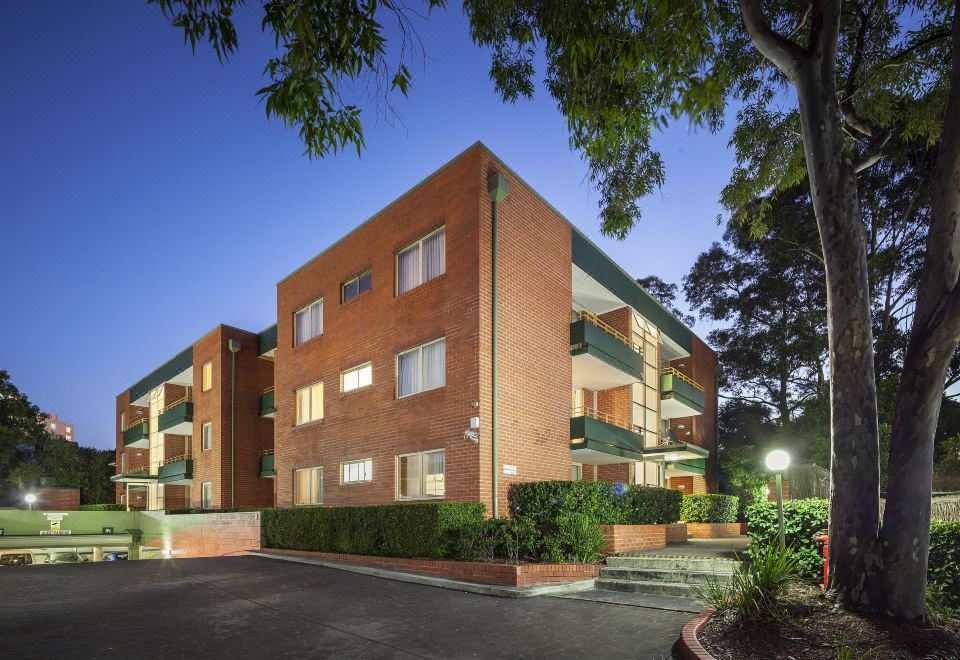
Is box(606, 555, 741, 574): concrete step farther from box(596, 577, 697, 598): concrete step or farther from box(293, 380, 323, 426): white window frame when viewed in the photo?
box(293, 380, 323, 426): white window frame

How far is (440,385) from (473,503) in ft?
10.7

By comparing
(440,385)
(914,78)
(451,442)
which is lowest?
(451,442)

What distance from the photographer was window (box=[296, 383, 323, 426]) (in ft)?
67.6

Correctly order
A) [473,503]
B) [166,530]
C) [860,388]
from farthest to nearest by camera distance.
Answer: [166,530]
[473,503]
[860,388]

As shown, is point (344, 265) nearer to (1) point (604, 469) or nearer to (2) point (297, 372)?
(2) point (297, 372)

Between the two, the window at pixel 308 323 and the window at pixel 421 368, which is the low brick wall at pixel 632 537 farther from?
the window at pixel 308 323

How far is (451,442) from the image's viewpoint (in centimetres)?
1479

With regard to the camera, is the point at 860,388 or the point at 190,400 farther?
the point at 190,400

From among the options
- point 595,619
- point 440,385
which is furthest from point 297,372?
point 595,619

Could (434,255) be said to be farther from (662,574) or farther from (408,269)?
(662,574)

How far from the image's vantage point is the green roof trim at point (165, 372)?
103 ft

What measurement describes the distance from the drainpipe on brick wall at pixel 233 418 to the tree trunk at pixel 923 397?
24829 millimetres

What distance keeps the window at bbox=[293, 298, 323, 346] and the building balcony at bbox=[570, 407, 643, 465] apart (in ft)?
29.6

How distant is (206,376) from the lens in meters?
29.3
